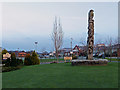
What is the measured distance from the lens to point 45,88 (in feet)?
17.7

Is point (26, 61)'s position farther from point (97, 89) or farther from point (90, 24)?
point (97, 89)

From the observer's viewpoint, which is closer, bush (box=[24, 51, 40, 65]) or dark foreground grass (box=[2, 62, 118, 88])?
dark foreground grass (box=[2, 62, 118, 88])

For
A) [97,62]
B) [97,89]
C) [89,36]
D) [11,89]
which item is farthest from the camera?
[89,36]

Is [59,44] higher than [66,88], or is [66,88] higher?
[59,44]

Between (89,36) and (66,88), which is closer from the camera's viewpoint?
(66,88)

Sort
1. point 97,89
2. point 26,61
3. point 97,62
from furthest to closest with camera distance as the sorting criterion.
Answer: point 26,61
point 97,62
point 97,89

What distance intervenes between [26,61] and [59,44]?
10311mm

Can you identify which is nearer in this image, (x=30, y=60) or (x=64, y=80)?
(x=64, y=80)

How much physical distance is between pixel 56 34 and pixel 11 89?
23.1 m

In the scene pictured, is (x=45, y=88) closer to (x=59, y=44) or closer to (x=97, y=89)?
(x=97, y=89)

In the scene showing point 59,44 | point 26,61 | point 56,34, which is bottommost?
point 26,61

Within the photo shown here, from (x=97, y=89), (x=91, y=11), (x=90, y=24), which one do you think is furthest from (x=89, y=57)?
(x=97, y=89)

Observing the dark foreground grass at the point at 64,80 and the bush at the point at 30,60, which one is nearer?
the dark foreground grass at the point at 64,80

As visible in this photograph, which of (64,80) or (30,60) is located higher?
(64,80)
